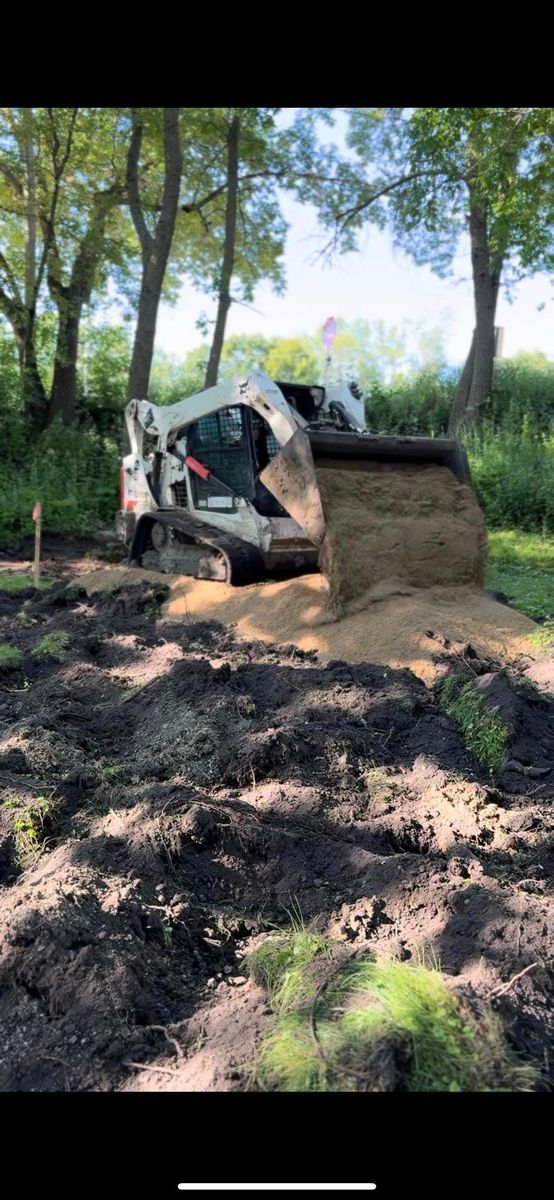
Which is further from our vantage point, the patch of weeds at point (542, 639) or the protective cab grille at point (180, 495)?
the protective cab grille at point (180, 495)

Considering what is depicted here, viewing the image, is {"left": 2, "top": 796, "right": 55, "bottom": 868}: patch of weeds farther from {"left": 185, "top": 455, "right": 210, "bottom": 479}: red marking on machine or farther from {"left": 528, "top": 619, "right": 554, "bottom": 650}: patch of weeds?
{"left": 185, "top": 455, "right": 210, "bottom": 479}: red marking on machine

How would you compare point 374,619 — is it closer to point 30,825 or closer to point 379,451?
point 379,451

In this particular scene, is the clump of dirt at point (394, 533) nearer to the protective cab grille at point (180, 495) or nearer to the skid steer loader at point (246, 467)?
the skid steer loader at point (246, 467)

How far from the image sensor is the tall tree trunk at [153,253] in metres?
16.1

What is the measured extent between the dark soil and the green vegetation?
0.10 m

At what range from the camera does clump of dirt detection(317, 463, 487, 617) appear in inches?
292

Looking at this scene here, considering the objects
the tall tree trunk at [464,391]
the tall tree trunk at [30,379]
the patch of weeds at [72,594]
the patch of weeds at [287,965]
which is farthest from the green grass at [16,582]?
the tall tree trunk at [464,391]

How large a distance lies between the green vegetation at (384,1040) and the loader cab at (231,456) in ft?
20.1

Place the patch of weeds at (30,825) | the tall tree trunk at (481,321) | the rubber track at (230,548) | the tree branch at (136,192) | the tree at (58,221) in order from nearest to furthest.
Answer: the patch of weeds at (30,825)
the rubber track at (230,548)
the tree branch at (136,192)
the tall tree trunk at (481,321)
the tree at (58,221)

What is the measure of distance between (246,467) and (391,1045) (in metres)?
7.03

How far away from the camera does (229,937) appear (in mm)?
3133
